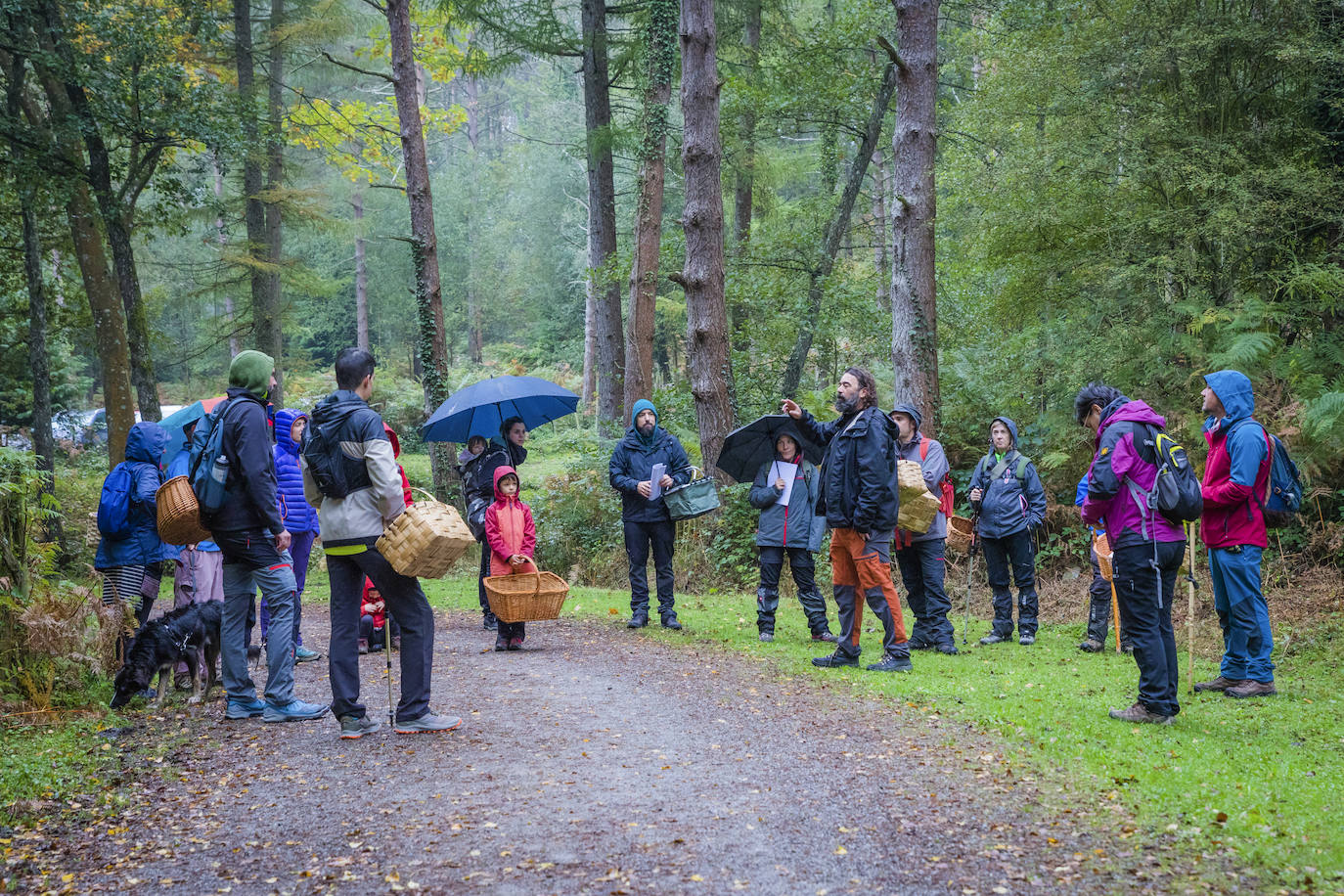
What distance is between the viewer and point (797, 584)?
29.4ft

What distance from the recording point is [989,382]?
540 inches

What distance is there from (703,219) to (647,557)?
5.12 metres

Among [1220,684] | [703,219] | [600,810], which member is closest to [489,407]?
[703,219]

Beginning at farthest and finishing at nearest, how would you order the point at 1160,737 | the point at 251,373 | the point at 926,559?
the point at 926,559
the point at 251,373
the point at 1160,737

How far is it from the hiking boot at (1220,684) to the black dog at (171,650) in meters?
7.04

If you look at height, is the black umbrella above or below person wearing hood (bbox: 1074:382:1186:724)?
above

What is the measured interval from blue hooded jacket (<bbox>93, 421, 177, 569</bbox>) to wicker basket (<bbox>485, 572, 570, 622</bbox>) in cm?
264

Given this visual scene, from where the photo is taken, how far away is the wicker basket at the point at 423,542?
530 centimetres

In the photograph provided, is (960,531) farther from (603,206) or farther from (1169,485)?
(603,206)

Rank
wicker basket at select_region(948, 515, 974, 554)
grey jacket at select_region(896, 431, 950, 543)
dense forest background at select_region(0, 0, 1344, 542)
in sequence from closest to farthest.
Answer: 1. grey jacket at select_region(896, 431, 950, 543)
2. wicker basket at select_region(948, 515, 974, 554)
3. dense forest background at select_region(0, 0, 1344, 542)

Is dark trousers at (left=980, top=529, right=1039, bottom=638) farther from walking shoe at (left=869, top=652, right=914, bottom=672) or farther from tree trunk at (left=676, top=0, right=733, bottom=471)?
tree trunk at (left=676, top=0, right=733, bottom=471)

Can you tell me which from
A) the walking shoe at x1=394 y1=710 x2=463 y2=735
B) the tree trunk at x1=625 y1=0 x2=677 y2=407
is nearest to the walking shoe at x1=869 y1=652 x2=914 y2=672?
the walking shoe at x1=394 y1=710 x2=463 y2=735

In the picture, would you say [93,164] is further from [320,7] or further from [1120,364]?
[1120,364]

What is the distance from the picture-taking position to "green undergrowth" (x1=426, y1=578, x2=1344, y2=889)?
13.5ft
